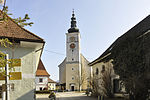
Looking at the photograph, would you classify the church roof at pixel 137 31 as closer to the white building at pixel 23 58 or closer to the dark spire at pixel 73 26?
the white building at pixel 23 58

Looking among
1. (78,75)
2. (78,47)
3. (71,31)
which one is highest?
(71,31)

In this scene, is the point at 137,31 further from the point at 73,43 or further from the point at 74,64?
the point at 73,43

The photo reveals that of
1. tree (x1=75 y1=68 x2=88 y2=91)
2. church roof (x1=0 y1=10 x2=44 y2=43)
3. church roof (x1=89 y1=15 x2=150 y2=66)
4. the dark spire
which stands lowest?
tree (x1=75 y1=68 x2=88 y2=91)

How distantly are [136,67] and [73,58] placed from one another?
134 ft

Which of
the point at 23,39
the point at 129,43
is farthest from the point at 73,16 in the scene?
the point at 23,39

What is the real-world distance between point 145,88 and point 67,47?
→ 141 feet

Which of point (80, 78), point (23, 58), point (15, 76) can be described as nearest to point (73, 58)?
point (80, 78)

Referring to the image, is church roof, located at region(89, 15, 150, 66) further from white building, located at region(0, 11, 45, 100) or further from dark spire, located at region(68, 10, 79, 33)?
dark spire, located at region(68, 10, 79, 33)

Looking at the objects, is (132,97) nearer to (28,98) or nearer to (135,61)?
(135,61)

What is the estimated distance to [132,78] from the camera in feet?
37.9

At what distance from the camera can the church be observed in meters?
50.7

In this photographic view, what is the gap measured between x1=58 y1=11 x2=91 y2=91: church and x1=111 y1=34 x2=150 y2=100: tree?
37.4 m

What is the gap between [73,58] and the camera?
52219mm

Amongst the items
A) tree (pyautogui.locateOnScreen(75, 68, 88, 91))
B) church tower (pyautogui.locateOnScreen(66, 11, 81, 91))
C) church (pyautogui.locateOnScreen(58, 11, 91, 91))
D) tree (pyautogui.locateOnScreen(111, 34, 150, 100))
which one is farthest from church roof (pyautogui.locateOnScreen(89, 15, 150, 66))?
church tower (pyautogui.locateOnScreen(66, 11, 81, 91))
